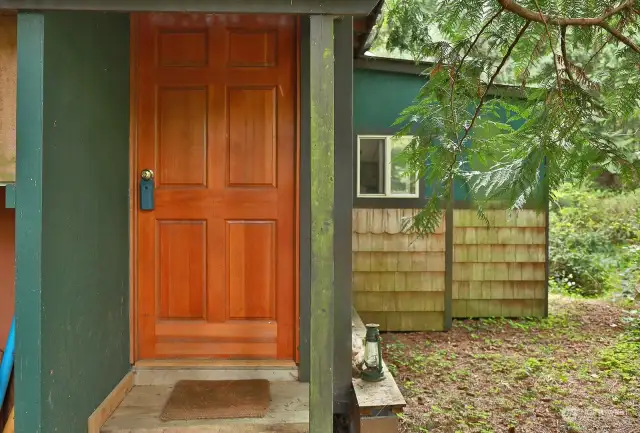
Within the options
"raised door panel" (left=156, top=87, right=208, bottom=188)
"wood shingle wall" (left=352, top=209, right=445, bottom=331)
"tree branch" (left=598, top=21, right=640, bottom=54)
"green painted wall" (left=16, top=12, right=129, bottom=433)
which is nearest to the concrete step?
"green painted wall" (left=16, top=12, right=129, bottom=433)

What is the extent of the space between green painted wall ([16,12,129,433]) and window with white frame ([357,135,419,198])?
3.29m

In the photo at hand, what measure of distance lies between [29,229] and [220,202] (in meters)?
1.14

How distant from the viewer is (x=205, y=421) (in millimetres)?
2270

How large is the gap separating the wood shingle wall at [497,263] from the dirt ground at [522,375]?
0.21m

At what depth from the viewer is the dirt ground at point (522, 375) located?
3340 mm

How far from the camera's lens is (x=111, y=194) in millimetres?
2451

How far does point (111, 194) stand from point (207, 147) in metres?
0.62

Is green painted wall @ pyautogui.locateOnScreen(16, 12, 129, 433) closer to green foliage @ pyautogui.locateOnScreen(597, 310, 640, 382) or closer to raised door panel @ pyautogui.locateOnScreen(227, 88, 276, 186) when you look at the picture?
raised door panel @ pyautogui.locateOnScreen(227, 88, 276, 186)

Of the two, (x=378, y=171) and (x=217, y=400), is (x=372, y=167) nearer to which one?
(x=378, y=171)

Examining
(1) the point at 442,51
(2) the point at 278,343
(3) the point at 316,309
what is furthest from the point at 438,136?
(2) the point at 278,343

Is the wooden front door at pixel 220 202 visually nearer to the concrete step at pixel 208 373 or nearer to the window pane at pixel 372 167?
the concrete step at pixel 208 373

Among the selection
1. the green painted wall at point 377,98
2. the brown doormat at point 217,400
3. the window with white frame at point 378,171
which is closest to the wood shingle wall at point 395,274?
the window with white frame at point 378,171

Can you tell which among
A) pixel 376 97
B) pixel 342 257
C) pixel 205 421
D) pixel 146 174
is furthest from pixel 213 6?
pixel 376 97

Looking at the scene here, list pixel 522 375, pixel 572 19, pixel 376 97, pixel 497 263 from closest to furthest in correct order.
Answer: pixel 572 19 → pixel 522 375 → pixel 376 97 → pixel 497 263
